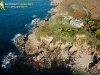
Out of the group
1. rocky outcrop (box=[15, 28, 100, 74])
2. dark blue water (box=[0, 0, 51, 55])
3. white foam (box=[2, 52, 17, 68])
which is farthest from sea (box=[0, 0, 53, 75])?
rocky outcrop (box=[15, 28, 100, 74])

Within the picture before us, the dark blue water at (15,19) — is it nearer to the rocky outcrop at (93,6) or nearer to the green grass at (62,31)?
the green grass at (62,31)

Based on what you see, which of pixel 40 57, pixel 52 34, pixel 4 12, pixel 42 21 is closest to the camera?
pixel 40 57

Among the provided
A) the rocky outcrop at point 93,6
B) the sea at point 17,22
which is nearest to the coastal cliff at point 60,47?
the sea at point 17,22

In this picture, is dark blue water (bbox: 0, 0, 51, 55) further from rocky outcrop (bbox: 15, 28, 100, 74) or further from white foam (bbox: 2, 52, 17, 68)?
rocky outcrop (bbox: 15, 28, 100, 74)

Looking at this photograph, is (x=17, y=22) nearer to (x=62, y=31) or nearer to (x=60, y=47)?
(x=62, y=31)

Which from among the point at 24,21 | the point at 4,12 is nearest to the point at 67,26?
the point at 24,21

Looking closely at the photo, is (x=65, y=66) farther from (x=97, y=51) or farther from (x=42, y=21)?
(x=42, y=21)
